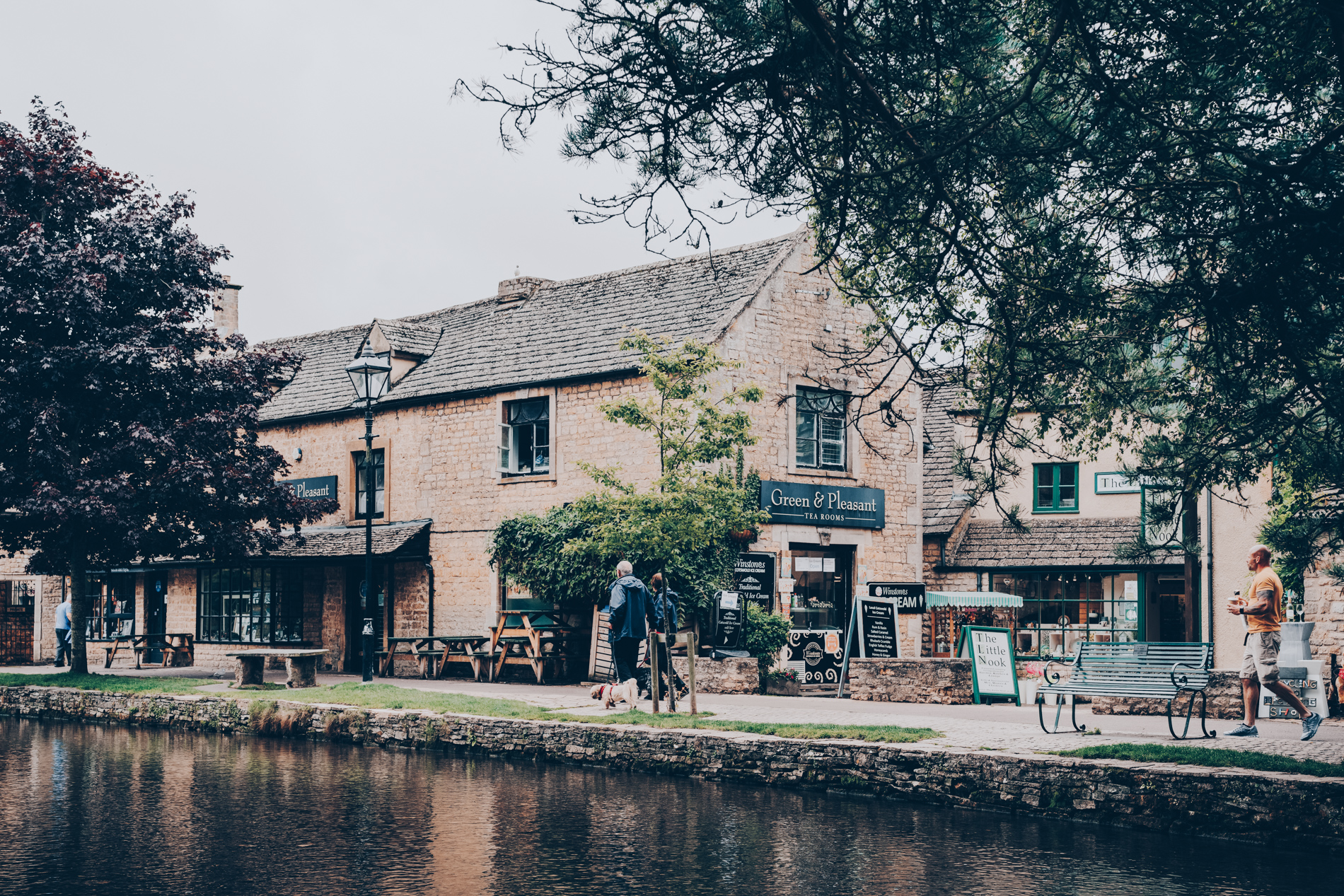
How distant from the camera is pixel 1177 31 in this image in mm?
7727

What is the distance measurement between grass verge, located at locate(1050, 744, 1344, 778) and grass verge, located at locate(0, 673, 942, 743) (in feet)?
5.41

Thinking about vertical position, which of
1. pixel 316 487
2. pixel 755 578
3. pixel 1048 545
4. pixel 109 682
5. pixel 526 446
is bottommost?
pixel 109 682

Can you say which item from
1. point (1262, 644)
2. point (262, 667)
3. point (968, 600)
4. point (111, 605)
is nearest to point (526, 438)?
point (262, 667)

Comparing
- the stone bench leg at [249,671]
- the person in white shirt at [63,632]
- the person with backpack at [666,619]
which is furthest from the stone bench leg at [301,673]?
the person in white shirt at [63,632]

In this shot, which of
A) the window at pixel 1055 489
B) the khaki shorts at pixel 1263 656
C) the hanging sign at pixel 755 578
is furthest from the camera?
the window at pixel 1055 489

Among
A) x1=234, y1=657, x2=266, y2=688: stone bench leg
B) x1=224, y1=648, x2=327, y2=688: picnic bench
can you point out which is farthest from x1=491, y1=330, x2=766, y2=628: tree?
x1=234, y1=657, x2=266, y2=688: stone bench leg

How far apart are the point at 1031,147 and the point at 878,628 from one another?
12626mm

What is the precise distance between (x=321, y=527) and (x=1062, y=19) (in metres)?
23.7

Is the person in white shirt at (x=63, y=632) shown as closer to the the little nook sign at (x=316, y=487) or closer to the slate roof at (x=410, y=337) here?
the the little nook sign at (x=316, y=487)

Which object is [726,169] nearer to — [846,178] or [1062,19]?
[846,178]

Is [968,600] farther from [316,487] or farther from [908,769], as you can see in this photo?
[908,769]

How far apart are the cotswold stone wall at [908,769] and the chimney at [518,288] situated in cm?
1347

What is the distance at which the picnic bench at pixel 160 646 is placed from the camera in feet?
91.5

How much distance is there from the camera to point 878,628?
19.9 metres
